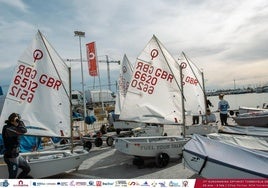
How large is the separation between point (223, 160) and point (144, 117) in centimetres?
523

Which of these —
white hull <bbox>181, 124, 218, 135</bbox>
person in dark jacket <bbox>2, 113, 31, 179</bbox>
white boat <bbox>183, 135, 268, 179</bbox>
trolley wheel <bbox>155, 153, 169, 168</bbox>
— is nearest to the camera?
white boat <bbox>183, 135, 268, 179</bbox>

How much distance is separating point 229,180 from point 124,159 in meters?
5.50

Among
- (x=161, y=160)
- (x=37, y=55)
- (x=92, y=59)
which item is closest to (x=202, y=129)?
(x=161, y=160)

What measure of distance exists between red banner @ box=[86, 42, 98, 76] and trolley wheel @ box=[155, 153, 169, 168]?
14121 millimetres

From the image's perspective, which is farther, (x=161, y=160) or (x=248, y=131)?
(x=161, y=160)

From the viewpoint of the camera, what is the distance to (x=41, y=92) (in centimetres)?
948

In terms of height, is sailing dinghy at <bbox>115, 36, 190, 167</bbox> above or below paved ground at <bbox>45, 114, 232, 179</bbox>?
above

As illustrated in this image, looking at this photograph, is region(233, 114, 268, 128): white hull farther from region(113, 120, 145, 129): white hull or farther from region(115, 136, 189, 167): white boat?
region(115, 136, 189, 167): white boat

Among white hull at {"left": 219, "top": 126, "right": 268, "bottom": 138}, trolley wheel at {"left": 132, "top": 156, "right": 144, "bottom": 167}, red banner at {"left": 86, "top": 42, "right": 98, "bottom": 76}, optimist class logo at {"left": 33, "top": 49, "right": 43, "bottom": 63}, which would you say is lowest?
trolley wheel at {"left": 132, "top": 156, "right": 144, "bottom": 167}

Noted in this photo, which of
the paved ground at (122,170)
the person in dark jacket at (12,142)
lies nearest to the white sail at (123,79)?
the paved ground at (122,170)

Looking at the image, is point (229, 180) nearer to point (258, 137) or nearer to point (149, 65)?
point (258, 137)

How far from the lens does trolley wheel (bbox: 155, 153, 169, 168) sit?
9.41 meters

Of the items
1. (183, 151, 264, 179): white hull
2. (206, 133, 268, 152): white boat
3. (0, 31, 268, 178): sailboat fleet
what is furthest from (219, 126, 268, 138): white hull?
(183, 151, 264, 179): white hull

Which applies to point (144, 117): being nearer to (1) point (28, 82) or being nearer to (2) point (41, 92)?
(2) point (41, 92)
